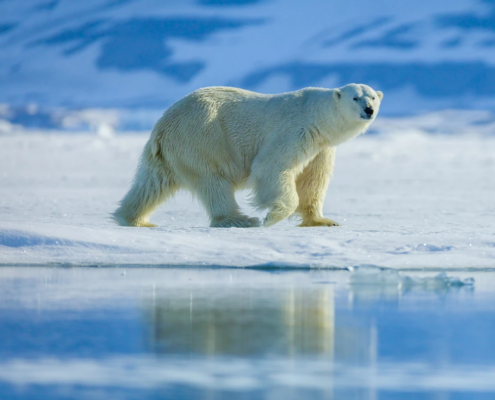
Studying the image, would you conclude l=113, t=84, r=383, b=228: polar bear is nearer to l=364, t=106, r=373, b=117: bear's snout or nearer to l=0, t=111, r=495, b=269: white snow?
l=364, t=106, r=373, b=117: bear's snout

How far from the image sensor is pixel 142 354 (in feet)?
8.00

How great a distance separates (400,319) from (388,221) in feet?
11.2

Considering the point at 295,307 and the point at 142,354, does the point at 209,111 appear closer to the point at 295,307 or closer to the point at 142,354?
the point at 295,307

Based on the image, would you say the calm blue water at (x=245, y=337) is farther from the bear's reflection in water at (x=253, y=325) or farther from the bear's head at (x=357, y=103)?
the bear's head at (x=357, y=103)

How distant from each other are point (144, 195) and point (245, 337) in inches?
137

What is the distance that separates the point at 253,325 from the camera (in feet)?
9.34

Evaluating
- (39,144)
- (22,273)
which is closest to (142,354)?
(22,273)

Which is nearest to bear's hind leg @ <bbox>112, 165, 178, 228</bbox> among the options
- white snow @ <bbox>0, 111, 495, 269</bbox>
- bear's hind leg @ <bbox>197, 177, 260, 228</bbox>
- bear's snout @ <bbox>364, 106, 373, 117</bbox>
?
white snow @ <bbox>0, 111, 495, 269</bbox>

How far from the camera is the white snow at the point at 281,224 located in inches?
170

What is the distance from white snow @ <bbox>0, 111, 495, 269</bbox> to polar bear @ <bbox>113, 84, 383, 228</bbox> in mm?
280

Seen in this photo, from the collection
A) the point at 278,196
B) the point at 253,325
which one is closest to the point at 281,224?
the point at 278,196

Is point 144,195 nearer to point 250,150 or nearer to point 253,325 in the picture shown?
point 250,150

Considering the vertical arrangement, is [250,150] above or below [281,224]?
above

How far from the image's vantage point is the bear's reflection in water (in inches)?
99.2
